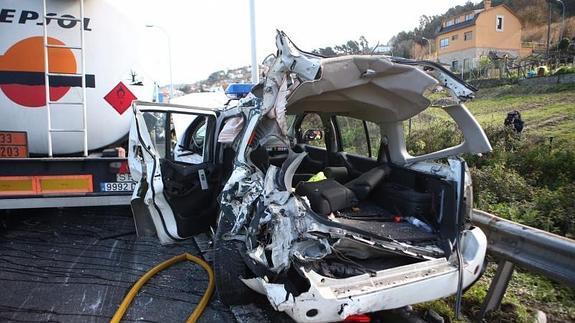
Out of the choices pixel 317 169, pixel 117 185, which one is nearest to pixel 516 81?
pixel 317 169

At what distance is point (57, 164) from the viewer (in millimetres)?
5219

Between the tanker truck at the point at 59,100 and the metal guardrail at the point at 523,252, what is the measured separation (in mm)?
4234

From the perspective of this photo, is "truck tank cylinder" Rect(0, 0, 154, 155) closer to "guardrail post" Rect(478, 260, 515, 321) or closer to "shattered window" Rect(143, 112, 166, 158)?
"shattered window" Rect(143, 112, 166, 158)

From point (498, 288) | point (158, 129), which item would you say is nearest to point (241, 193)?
point (158, 129)

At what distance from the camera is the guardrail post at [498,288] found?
3.49 m

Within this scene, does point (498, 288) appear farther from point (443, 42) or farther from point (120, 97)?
point (443, 42)

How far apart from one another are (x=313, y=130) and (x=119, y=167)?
286 cm

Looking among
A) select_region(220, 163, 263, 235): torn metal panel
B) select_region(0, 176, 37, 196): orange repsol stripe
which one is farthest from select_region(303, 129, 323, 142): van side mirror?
select_region(0, 176, 37, 196): orange repsol stripe

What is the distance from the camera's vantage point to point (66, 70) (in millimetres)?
5340

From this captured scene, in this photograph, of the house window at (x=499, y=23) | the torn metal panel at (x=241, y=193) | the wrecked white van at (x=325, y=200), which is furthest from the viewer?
the house window at (x=499, y=23)

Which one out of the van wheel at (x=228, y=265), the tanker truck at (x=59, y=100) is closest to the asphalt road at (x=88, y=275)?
the van wheel at (x=228, y=265)

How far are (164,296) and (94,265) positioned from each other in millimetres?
1301

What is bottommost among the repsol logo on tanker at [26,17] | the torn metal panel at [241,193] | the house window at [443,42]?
the torn metal panel at [241,193]

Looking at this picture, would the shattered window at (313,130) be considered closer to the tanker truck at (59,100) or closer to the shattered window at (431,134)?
the tanker truck at (59,100)
